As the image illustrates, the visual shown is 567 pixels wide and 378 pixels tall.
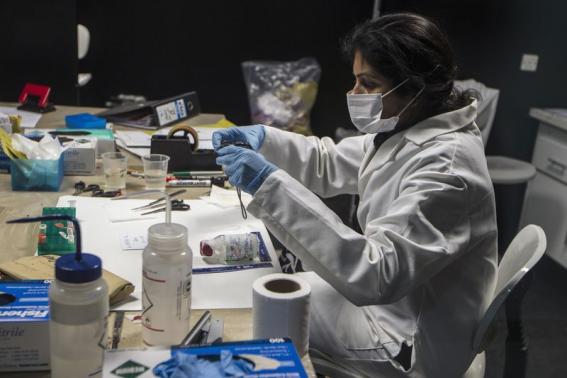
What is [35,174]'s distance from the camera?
1.62m

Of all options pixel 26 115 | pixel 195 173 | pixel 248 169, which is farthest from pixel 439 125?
pixel 26 115

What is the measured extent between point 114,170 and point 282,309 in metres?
0.90

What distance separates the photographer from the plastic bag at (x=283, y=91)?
3.47 m

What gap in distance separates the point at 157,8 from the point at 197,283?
2713mm

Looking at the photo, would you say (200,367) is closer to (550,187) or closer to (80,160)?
(80,160)

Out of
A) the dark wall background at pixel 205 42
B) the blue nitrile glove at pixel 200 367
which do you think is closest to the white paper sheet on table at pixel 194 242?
the blue nitrile glove at pixel 200 367

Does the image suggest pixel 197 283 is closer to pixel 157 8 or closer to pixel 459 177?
pixel 459 177

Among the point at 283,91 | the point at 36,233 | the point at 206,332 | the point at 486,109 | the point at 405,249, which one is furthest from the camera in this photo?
the point at 283,91

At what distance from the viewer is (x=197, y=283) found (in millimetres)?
1173

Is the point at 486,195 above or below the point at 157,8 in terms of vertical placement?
below

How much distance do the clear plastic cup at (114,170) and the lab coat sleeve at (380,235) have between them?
24.5 inches

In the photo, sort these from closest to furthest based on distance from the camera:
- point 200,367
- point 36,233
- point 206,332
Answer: point 200,367 → point 206,332 → point 36,233

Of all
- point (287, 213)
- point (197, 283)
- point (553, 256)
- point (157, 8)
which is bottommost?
point (553, 256)

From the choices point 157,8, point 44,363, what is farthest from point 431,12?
point 44,363
